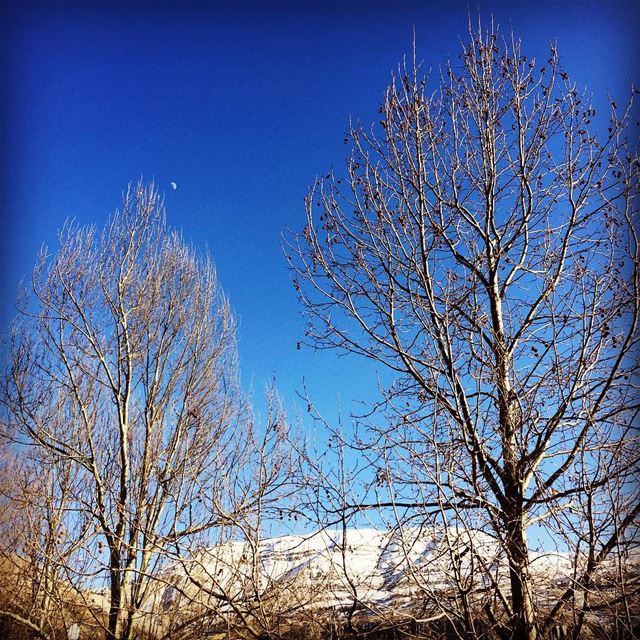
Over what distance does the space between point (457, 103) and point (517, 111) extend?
392 millimetres

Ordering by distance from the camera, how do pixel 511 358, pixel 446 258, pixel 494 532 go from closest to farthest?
pixel 494 532
pixel 511 358
pixel 446 258

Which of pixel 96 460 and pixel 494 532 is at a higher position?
Result: pixel 96 460

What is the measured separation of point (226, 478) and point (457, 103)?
283 centimetres

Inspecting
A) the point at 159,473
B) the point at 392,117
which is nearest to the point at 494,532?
the point at 392,117

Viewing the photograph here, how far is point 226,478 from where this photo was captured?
3.19 meters

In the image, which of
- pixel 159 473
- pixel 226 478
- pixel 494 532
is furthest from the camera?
pixel 159 473

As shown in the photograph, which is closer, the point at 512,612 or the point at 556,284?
the point at 512,612

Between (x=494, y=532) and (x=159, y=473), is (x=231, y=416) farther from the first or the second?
(x=494, y=532)

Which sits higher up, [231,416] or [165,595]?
[231,416]

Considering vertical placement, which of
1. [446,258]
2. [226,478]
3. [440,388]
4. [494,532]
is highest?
[446,258]

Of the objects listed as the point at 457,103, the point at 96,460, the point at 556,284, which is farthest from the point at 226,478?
the point at 96,460

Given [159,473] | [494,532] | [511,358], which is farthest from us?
[159,473]

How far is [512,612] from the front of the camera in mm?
2889

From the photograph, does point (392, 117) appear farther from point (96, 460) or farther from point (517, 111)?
point (96, 460)
